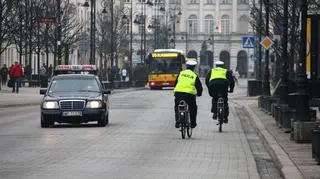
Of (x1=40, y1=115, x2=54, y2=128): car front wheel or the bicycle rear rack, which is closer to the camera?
the bicycle rear rack

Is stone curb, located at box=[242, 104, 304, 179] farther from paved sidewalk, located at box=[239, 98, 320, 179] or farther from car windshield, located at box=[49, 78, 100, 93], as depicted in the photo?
car windshield, located at box=[49, 78, 100, 93]

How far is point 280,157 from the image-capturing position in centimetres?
1700

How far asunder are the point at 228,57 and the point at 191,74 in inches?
6136

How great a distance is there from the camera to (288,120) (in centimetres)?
2408

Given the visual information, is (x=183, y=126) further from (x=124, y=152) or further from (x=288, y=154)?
(x=288, y=154)

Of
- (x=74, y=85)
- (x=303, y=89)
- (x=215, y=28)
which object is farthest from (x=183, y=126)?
(x=215, y=28)

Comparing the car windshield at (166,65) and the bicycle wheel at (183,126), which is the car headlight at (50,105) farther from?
the car windshield at (166,65)

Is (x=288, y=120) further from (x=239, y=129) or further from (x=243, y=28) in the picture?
(x=243, y=28)

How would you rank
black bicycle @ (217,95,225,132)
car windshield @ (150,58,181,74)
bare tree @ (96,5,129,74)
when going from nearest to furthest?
1. black bicycle @ (217,95,225,132)
2. car windshield @ (150,58,181,74)
3. bare tree @ (96,5,129,74)

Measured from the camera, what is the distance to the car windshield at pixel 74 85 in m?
27.0

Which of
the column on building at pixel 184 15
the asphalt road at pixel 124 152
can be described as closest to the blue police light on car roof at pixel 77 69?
the asphalt road at pixel 124 152

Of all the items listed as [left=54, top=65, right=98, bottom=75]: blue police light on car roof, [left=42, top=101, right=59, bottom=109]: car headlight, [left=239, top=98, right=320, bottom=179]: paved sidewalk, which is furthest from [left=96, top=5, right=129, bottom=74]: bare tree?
[left=239, top=98, right=320, bottom=179]: paved sidewalk

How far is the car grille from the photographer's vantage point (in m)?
25.8

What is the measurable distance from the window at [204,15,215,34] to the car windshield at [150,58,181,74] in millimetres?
103432
